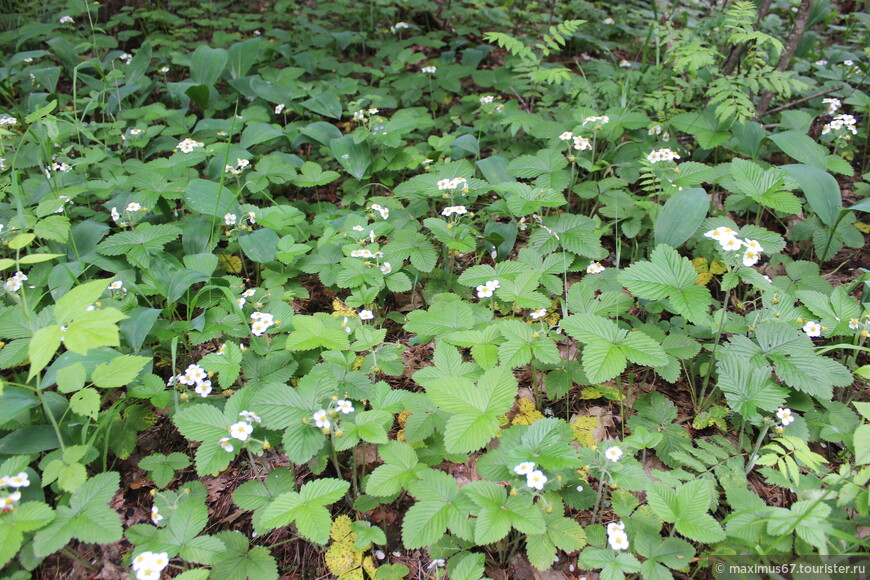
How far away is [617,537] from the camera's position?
1.47m

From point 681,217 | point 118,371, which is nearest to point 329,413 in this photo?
point 118,371

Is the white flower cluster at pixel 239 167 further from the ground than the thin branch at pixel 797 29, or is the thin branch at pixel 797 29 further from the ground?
the thin branch at pixel 797 29

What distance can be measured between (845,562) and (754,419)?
0.46 m

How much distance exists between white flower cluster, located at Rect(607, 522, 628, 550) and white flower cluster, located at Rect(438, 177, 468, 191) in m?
1.64

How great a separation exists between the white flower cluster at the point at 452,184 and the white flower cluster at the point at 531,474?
1.46m

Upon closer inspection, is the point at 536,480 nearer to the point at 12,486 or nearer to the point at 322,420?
the point at 322,420

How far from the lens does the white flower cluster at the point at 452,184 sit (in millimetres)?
2527

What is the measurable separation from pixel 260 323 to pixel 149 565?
A: 0.88 metres

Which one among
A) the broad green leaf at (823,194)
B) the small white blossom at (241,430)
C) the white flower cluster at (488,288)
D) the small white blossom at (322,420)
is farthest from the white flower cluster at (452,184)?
the broad green leaf at (823,194)

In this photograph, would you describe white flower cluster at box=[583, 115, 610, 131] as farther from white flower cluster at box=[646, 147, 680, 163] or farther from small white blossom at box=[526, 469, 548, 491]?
small white blossom at box=[526, 469, 548, 491]

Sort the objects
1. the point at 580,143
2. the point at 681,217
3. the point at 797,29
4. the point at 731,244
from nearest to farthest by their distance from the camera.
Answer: the point at 731,244, the point at 681,217, the point at 580,143, the point at 797,29

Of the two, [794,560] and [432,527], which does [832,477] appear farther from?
[432,527]

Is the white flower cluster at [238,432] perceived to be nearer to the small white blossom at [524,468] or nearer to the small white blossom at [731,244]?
the small white blossom at [524,468]

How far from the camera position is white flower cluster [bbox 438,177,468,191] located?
2.53m
